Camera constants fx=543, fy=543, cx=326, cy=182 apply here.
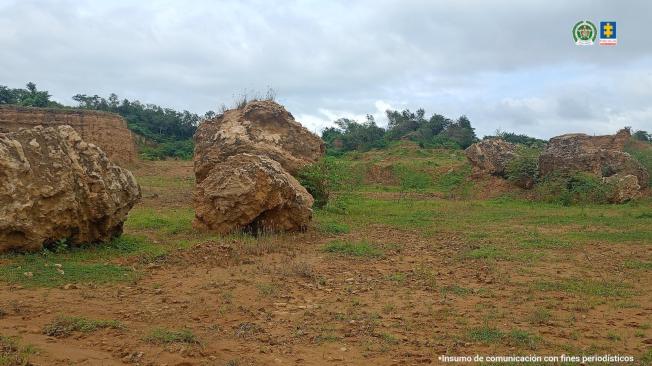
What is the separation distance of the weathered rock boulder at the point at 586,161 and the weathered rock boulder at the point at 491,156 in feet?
6.72

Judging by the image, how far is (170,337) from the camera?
4.64m

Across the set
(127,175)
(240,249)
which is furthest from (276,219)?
(127,175)

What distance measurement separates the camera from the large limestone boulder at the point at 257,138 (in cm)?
1540

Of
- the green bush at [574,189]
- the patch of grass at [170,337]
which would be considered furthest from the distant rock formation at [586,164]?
the patch of grass at [170,337]

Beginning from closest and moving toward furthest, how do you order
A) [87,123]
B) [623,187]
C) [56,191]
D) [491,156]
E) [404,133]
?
[56,191] → [623,187] → [491,156] → [87,123] → [404,133]

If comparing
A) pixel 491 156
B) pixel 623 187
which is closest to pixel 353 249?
pixel 623 187

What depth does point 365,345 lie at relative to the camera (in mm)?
4766

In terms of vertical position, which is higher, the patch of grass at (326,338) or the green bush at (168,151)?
Result: the green bush at (168,151)

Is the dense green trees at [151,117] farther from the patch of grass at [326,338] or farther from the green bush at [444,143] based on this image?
the patch of grass at [326,338]

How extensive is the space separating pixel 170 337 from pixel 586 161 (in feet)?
64.7

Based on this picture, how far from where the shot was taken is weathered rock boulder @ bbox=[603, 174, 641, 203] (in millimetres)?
18391

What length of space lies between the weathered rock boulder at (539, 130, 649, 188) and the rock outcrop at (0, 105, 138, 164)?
19.3 metres

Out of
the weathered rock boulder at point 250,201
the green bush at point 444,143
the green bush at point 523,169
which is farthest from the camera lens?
the green bush at point 444,143

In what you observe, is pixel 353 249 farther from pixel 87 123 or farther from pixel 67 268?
pixel 87 123
